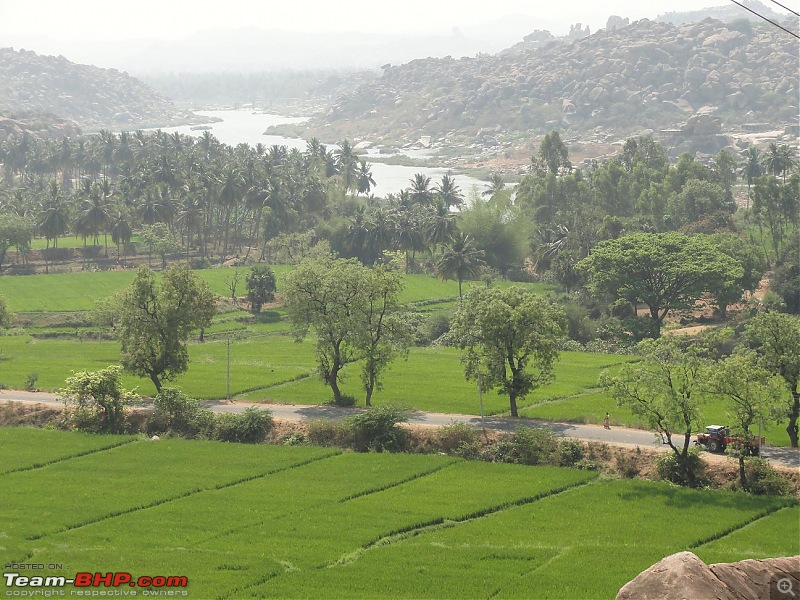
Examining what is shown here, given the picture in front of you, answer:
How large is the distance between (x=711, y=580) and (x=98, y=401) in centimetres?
5094

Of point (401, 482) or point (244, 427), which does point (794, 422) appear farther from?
point (244, 427)

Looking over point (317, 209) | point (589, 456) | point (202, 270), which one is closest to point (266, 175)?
point (317, 209)

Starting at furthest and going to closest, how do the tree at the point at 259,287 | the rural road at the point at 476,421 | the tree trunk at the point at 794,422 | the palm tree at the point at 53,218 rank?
1. the palm tree at the point at 53,218
2. the tree at the point at 259,287
3. the tree trunk at the point at 794,422
4. the rural road at the point at 476,421

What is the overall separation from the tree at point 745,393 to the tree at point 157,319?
35.9 metres

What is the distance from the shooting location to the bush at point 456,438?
204 ft

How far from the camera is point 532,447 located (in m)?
59.9

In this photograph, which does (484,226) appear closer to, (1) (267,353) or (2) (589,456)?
(1) (267,353)

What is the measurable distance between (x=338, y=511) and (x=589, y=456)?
15448mm

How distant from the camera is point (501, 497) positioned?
2122 inches

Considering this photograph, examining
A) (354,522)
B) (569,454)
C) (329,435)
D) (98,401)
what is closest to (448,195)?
(98,401)

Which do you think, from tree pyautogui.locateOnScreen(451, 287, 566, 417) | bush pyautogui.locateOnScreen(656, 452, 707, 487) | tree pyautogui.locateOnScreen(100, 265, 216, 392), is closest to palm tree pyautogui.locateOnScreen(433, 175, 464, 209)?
tree pyautogui.locateOnScreen(100, 265, 216, 392)

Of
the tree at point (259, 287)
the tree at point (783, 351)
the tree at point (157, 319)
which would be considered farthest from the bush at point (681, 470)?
the tree at point (259, 287)

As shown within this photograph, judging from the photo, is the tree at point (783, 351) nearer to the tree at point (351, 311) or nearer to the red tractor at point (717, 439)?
the red tractor at point (717, 439)

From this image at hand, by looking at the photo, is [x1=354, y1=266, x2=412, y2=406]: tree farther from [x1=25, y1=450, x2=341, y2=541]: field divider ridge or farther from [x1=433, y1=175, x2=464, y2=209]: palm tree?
[x1=433, y1=175, x2=464, y2=209]: palm tree
